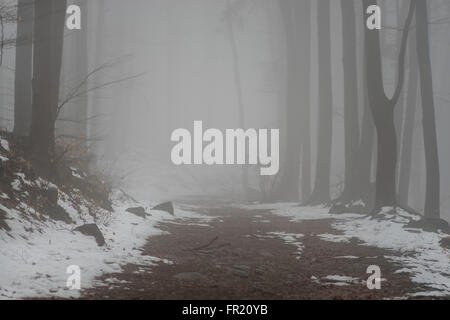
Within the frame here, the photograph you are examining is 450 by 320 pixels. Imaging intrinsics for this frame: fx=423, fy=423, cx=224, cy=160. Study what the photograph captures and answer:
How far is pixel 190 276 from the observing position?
243 inches

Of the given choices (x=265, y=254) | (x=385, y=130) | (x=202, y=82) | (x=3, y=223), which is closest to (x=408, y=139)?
(x=385, y=130)

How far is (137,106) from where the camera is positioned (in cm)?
4609

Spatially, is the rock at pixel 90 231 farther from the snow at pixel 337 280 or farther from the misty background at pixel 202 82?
the misty background at pixel 202 82

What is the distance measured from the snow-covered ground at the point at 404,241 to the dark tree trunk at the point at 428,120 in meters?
2.86

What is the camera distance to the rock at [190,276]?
607 cm

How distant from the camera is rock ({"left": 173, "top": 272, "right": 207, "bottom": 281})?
239 inches

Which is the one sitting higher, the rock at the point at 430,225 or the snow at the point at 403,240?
the rock at the point at 430,225

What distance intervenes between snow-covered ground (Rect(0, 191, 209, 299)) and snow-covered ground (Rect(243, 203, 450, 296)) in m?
4.21

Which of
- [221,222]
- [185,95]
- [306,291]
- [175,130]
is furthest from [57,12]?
[185,95]

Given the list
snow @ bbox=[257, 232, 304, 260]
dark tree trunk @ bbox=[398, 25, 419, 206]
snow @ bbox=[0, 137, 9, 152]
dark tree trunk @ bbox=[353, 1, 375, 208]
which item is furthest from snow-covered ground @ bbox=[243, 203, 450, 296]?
snow @ bbox=[0, 137, 9, 152]

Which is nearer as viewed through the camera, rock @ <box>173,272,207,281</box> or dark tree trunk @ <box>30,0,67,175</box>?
rock @ <box>173,272,207,281</box>

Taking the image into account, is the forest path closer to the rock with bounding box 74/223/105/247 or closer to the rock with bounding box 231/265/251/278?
the rock with bounding box 231/265/251/278

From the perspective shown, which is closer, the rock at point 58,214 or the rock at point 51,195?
the rock at point 58,214

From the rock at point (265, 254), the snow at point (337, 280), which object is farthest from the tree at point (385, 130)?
the snow at point (337, 280)
